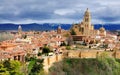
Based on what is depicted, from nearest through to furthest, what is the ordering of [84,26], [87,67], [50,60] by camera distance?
1. [50,60]
2. [87,67]
3. [84,26]

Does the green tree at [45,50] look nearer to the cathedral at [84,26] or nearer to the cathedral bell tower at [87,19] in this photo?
the cathedral at [84,26]

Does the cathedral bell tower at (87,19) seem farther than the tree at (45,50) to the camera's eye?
Yes

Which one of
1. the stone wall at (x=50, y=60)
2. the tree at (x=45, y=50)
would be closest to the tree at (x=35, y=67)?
the stone wall at (x=50, y=60)

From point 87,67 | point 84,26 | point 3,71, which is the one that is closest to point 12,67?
point 3,71

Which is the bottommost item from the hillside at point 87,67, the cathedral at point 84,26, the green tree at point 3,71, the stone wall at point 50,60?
the hillside at point 87,67

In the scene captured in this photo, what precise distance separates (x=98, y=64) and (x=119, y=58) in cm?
300

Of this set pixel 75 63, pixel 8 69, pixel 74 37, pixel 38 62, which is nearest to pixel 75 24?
pixel 74 37

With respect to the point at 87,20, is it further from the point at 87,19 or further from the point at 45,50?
the point at 45,50

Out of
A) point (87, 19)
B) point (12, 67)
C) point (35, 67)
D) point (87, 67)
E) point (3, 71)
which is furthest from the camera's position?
point (87, 19)

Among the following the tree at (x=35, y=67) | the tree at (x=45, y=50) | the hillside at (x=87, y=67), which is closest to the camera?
the tree at (x=35, y=67)

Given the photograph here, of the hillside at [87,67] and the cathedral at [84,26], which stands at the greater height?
the cathedral at [84,26]

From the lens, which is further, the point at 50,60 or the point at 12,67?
the point at 50,60

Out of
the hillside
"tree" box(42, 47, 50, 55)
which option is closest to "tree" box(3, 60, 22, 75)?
the hillside

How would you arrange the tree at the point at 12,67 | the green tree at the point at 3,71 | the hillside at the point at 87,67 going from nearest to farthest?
the green tree at the point at 3,71 → the tree at the point at 12,67 → the hillside at the point at 87,67
